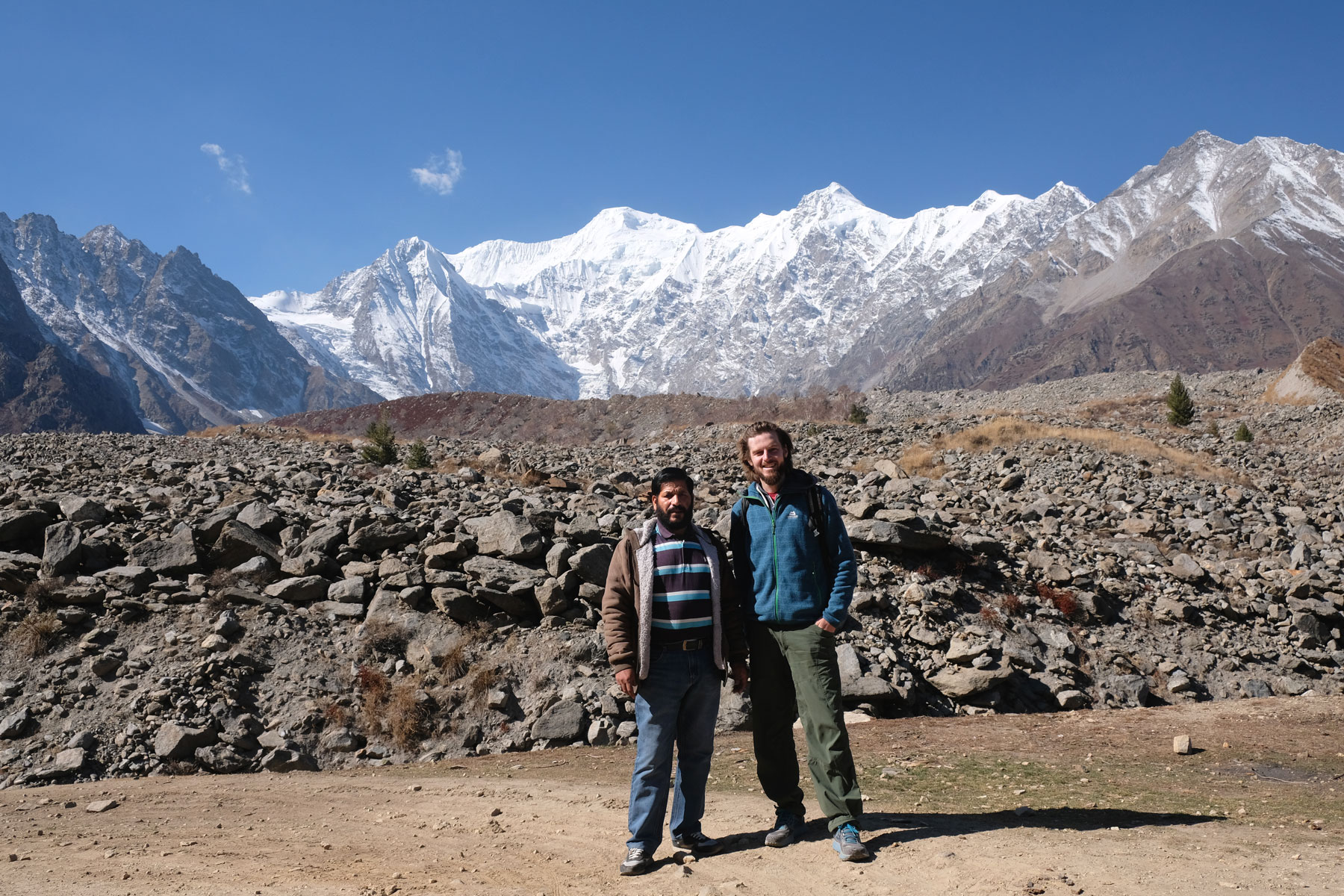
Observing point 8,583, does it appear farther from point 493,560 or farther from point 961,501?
point 961,501

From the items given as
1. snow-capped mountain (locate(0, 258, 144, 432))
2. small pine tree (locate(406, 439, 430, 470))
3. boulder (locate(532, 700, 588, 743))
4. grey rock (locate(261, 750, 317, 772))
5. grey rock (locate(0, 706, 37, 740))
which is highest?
snow-capped mountain (locate(0, 258, 144, 432))

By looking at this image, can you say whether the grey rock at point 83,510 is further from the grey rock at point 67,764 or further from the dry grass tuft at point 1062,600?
the dry grass tuft at point 1062,600

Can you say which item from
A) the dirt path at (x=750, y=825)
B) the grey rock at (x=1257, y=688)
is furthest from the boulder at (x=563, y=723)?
the grey rock at (x=1257, y=688)

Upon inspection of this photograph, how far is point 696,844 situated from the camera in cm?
461

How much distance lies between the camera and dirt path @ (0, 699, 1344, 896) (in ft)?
13.4

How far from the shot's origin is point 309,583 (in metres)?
9.48

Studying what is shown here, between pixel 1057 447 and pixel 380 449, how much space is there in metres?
16.1

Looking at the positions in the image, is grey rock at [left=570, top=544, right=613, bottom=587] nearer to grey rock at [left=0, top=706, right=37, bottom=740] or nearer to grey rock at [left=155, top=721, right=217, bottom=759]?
grey rock at [left=155, top=721, right=217, bottom=759]

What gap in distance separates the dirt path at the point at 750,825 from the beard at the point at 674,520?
1.86m

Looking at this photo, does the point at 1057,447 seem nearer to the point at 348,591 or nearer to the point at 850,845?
the point at 348,591

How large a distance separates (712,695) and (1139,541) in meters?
11.7

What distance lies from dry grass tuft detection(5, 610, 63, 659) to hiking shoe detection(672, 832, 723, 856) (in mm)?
7291

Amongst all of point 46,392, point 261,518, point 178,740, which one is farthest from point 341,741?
point 46,392

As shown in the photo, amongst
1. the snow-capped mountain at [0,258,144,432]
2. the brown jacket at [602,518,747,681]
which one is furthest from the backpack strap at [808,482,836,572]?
the snow-capped mountain at [0,258,144,432]
